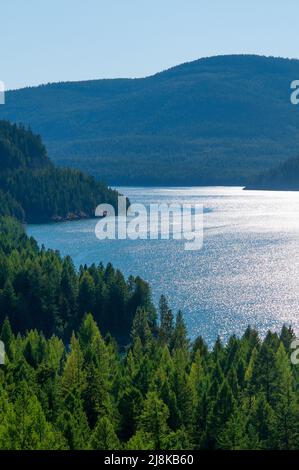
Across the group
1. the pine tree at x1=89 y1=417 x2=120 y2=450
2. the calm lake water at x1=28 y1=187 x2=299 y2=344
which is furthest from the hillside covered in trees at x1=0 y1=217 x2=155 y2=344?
the pine tree at x1=89 y1=417 x2=120 y2=450

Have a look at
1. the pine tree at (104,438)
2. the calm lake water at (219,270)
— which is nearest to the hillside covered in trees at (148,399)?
the pine tree at (104,438)

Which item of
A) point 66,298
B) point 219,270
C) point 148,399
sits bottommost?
point 219,270

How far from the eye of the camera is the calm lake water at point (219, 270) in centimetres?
10125

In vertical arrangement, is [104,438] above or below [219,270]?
above

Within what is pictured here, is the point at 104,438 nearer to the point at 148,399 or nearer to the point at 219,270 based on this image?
the point at 148,399

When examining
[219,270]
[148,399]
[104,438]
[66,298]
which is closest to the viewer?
[104,438]

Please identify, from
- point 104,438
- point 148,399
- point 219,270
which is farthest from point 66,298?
point 104,438

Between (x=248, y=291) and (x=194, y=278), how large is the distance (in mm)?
13631

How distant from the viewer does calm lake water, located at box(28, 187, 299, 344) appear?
101250mm

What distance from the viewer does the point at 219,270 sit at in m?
135

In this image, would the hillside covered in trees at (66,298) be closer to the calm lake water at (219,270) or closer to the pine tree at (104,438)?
the calm lake water at (219,270)

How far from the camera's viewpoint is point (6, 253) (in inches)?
4892
